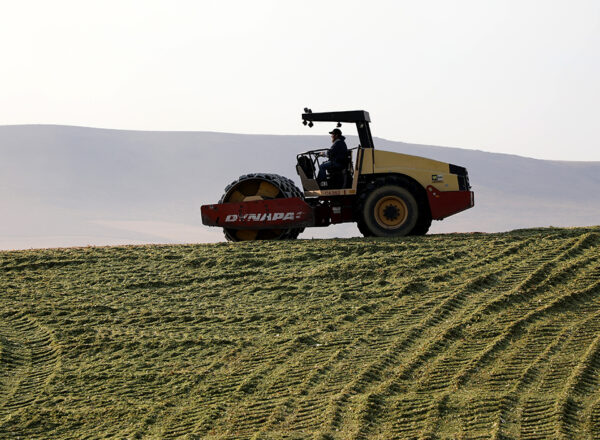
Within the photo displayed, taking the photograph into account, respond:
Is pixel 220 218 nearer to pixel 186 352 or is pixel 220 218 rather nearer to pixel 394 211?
pixel 394 211

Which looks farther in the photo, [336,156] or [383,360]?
[336,156]

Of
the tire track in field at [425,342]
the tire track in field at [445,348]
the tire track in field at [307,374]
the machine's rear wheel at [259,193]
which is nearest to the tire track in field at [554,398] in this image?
the tire track in field at [445,348]

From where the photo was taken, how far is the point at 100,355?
38.4 ft

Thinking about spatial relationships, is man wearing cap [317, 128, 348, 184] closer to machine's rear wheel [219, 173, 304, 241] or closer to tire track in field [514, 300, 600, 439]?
machine's rear wheel [219, 173, 304, 241]

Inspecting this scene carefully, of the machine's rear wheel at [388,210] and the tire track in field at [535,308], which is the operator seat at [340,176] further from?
the tire track in field at [535,308]

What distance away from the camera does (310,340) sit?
1172cm

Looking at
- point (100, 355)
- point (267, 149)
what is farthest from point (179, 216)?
point (100, 355)

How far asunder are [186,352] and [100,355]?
0.99 m

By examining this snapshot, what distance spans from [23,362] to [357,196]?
7.69m

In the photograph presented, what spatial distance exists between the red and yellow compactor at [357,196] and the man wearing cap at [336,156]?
0.35 feet

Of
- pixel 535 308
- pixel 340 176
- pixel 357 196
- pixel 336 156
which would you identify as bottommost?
pixel 535 308

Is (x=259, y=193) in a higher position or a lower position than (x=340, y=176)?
lower

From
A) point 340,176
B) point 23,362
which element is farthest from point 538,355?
point 340,176

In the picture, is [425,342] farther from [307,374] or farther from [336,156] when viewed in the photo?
[336,156]
